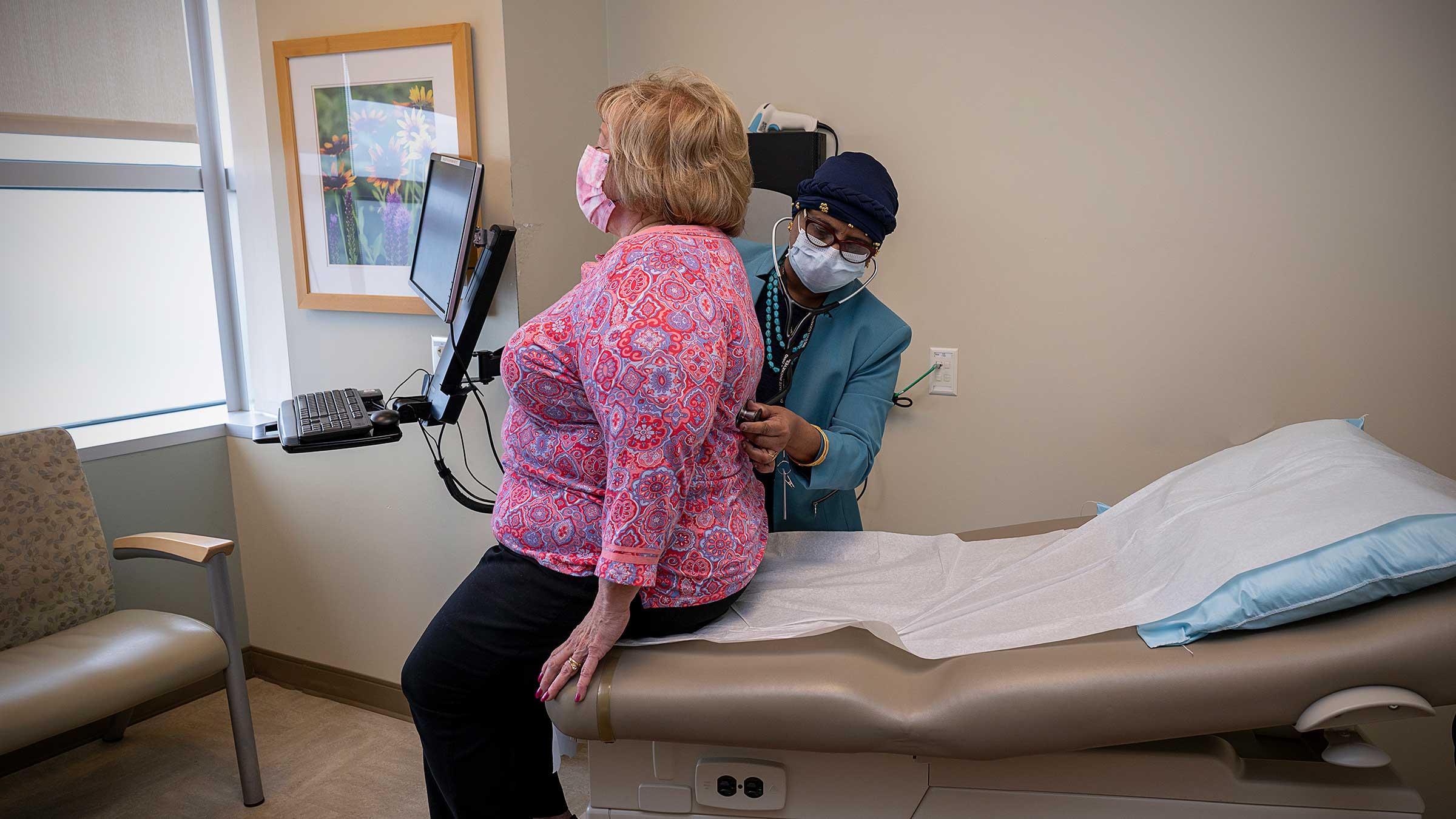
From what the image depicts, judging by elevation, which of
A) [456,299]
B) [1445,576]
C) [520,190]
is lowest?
[1445,576]

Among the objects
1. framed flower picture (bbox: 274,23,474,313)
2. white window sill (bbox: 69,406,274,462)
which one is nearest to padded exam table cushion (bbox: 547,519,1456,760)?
framed flower picture (bbox: 274,23,474,313)

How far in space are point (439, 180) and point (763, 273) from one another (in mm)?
798

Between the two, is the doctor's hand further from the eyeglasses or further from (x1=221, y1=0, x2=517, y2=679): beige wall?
(x1=221, y1=0, x2=517, y2=679): beige wall

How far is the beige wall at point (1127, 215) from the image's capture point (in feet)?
6.05

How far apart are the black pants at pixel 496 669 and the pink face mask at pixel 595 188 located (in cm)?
54

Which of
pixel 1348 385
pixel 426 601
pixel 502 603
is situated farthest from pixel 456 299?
pixel 1348 385

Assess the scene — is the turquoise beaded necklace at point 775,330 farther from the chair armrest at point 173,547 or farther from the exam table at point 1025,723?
the chair armrest at point 173,547

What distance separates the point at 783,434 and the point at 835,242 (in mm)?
397

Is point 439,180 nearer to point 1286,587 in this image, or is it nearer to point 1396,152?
point 1286,587

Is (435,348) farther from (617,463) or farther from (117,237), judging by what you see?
(617,463)

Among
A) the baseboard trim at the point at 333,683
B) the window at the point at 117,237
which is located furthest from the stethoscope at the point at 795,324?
the window at the point at 117,237

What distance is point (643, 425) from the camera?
3.57ft

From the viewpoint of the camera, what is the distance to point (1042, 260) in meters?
2.12

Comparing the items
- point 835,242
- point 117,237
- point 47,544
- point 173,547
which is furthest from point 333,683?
point 835,242
